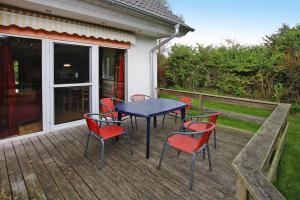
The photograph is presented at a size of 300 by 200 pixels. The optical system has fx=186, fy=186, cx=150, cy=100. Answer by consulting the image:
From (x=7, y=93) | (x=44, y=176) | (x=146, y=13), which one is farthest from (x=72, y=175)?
(x=146, y=13)

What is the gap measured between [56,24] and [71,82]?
120 centimetres

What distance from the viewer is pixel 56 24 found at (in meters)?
3.66

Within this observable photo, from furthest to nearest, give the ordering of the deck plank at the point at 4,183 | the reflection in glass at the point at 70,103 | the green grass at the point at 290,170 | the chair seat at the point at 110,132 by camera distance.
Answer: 1. the reflection in glass at the point at 70,103
2. the chair seat at the point at 110,132
3. the green grass at the point at 290,170
4. the deck plank at the point at 4,183

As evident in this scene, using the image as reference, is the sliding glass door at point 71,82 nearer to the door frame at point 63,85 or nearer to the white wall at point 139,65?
the door frame at point 63,85

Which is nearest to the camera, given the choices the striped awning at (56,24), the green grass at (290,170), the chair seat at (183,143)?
the chair seat at (183,143)

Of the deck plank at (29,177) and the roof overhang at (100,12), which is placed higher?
the roof overhang at (100,12)

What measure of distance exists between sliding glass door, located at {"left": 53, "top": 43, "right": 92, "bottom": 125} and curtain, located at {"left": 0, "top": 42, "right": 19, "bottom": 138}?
2.32 ft

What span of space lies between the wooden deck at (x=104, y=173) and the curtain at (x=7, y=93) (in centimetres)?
32

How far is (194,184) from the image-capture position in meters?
2.23

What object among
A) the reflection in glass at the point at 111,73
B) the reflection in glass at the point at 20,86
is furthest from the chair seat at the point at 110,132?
the reflection in glass at the point at 111,73

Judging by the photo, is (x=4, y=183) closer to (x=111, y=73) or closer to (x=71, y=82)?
(x=71, y=82)

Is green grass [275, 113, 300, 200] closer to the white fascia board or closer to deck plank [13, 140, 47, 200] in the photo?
deck plank [13, 140, 47, 200]

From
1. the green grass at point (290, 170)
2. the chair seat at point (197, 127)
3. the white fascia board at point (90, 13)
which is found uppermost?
the white fascia board at point (90, 13)

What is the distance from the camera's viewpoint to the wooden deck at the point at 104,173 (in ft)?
6.71
